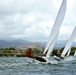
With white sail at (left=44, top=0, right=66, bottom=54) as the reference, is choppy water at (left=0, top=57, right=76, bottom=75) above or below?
below

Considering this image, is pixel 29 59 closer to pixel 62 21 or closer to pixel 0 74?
pixel 62 21

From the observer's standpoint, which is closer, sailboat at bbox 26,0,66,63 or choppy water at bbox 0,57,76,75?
choppy water at bbox 0,57,76,75

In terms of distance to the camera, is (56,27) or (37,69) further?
(56,27)

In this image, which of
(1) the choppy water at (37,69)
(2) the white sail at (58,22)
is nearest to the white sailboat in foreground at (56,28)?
(2) the white sail at (58,22)

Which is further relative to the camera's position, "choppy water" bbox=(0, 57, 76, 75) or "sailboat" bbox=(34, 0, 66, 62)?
"sailboat" bbox=(34, 0, 66, 62)

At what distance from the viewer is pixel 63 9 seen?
67.2 meters

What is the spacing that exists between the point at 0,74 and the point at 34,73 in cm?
419

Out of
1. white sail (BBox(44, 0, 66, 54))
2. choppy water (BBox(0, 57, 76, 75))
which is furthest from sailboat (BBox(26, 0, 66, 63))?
choppy water (BBox(0, 57, 76, 75))

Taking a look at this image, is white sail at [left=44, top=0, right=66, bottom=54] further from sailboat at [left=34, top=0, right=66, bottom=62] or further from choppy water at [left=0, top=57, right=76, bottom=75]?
choppy water at [left=0, top=57, right=76, bottom=75]

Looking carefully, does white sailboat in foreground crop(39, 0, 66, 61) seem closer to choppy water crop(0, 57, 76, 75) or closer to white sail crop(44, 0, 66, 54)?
white sail crop(44, 0, 66, 54)

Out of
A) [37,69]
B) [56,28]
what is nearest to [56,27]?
[56,28]

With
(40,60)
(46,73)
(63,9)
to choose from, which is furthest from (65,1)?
(46,73)

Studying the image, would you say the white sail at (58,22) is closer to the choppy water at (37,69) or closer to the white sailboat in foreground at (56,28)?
the white sailboat in foreground at (56,28)

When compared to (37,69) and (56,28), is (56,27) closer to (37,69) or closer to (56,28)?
(56,28)
